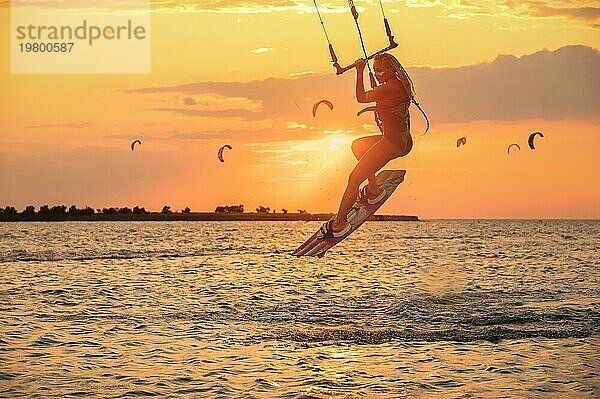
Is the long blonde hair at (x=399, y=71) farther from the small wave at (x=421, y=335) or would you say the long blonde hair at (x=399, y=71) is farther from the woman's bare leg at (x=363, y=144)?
the small wave at (x=421, y=335)

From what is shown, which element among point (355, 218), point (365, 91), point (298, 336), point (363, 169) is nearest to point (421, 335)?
point (298, 336)

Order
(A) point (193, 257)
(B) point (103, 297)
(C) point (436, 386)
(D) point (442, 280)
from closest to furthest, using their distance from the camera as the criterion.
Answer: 1. (C) point (436, 386)
2. (B) point (103, 297)
3. (D) point (442, 280)
4. (A) point (193, 257)

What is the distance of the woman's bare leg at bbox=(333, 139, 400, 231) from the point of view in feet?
41.3

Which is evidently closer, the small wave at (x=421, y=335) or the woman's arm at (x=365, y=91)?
the woman's arm at (x=365, y=91)

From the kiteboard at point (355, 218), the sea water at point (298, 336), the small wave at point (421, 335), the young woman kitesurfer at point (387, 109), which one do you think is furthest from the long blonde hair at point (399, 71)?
the small wave at point (421, 335)

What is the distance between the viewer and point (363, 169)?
42.7ft

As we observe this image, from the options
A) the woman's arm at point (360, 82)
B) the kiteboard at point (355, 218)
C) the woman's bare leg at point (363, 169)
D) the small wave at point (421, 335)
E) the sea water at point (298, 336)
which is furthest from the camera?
the small wave at point (421, 335)

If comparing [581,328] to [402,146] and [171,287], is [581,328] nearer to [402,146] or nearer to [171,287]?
[402,146]

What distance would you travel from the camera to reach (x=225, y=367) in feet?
60.2

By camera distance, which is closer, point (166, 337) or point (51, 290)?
point (166, 337)

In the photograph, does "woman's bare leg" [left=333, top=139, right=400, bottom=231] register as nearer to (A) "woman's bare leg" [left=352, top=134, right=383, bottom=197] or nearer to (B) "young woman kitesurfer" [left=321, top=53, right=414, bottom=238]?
(B) "young woman kitesurfer" [left=321, top=53, right=414, bottom=238]

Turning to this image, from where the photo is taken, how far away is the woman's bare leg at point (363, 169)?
12602mm

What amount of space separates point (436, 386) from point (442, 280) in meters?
30.8

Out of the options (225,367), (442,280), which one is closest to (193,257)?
(442,280)
